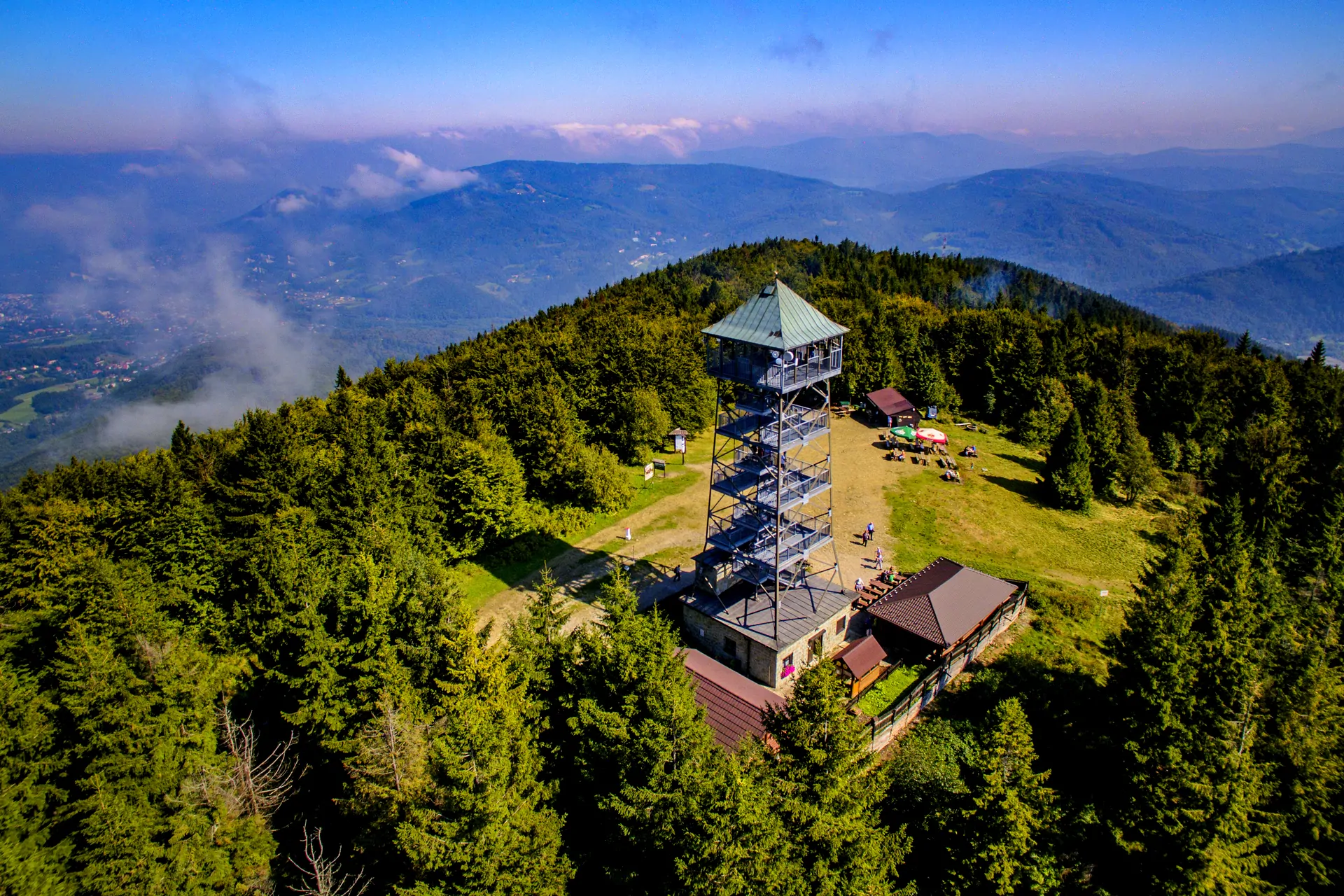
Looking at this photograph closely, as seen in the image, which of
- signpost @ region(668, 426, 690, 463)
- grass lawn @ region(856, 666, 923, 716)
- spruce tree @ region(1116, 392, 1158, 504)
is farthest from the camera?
signpost @ region(668, 426, 690, 463)

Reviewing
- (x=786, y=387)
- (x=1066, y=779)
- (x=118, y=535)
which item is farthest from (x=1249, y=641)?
(x=118, y=535)

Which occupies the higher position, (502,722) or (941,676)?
(502,722)

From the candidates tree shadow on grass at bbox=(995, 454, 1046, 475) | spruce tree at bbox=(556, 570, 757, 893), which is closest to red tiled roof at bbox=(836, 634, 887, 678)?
spruce tree at bbox=(556, 570, 757, 893)

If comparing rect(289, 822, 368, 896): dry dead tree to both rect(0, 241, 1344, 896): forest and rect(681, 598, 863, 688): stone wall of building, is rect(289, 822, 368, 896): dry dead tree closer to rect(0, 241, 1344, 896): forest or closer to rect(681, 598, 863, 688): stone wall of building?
rect(0, 241, 1344, 896): forest

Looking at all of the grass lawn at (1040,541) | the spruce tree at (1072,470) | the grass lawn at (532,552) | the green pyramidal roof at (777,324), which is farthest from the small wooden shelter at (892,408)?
the green pyramidal roof at (777,324)

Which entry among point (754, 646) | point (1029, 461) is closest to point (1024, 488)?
point (1029, 461)

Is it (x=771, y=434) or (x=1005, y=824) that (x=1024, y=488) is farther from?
(x=1005, y=824)

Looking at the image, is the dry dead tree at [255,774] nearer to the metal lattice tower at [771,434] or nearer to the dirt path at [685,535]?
the dirt path at [685,535]
